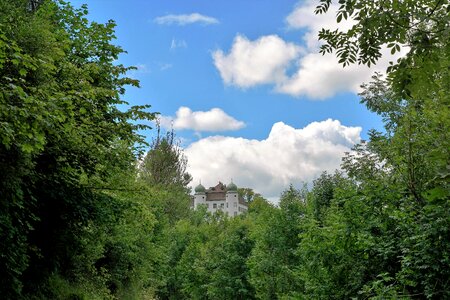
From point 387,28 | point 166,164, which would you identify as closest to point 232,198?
point 166,164

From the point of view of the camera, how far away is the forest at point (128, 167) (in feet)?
11.6

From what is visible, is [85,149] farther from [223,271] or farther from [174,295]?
[174,295]

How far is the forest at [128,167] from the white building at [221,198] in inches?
3239

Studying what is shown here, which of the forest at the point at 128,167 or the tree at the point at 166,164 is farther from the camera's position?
the tree at the point at 166,164

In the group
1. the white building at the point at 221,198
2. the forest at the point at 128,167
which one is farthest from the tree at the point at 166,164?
the white building at the point at 221,198

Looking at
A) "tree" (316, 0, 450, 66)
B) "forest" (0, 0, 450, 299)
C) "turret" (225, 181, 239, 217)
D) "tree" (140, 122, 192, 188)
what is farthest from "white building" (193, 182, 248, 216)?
"tree" (316, 0, 450, 66)

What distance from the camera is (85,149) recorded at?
9023mm

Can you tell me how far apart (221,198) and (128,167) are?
95582 mm

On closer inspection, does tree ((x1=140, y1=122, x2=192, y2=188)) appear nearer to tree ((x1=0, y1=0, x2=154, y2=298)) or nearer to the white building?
tree ((x1=0, y1=0, x2=154, y2=298))

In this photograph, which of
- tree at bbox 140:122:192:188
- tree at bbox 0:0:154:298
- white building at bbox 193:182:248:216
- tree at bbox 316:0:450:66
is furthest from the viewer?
white building at bbox 193:182:248:216

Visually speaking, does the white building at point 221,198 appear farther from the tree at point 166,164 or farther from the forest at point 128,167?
the forest at point 128,167

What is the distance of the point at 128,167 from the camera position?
36.9 feet

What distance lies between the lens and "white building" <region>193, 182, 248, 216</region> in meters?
99.3

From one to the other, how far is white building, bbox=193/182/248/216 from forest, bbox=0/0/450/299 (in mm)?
82269
